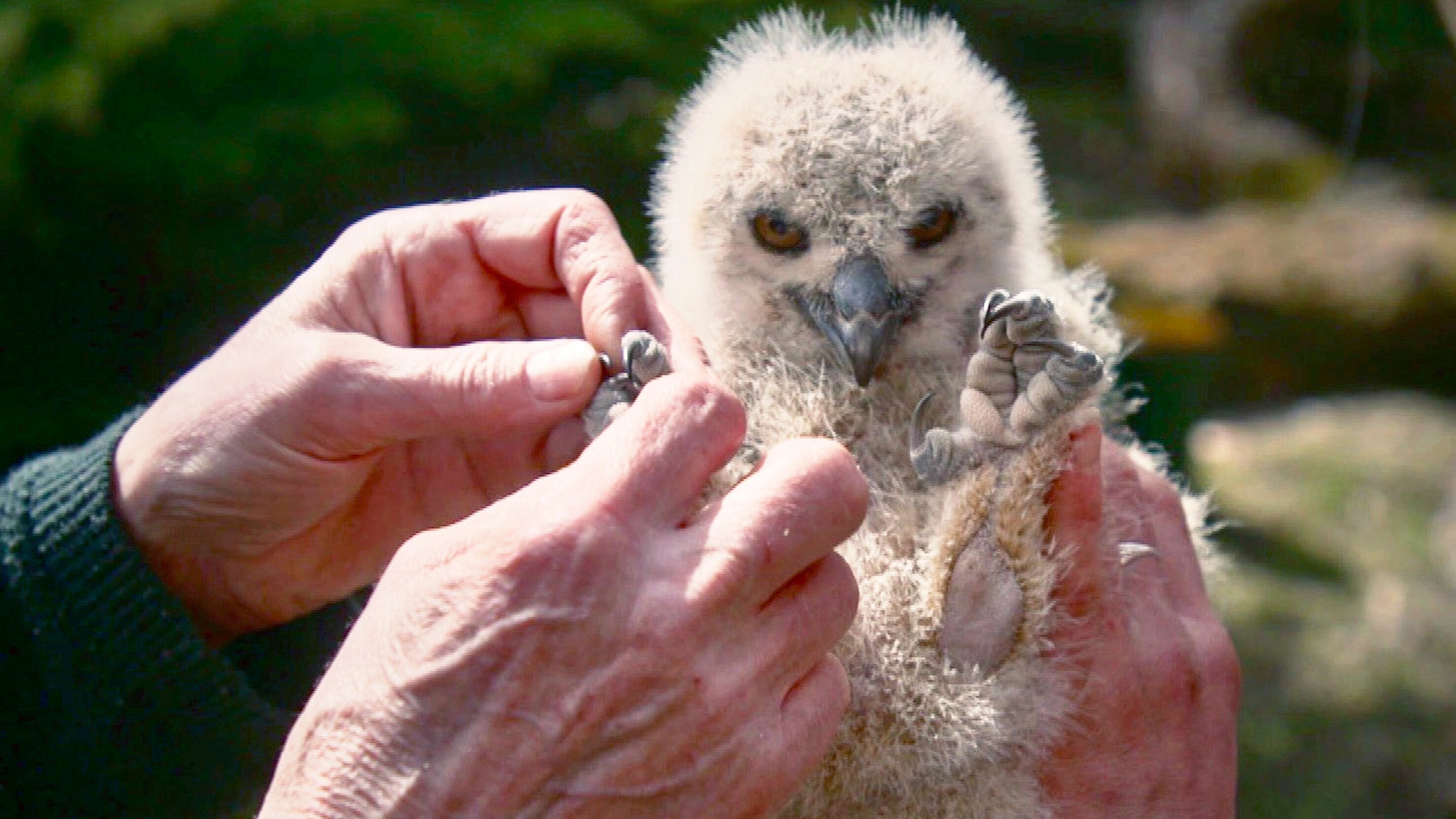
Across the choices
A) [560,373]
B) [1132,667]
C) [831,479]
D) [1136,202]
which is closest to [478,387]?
[560,373]

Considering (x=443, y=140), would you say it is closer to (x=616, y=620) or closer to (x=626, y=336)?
(x=626, y=336)

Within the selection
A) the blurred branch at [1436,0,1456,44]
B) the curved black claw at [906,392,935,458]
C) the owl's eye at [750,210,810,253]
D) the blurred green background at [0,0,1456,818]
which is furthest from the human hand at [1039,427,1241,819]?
the blurred branch at [1436,0,1456,44]

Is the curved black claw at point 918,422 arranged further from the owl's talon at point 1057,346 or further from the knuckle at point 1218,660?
the knuckle at point 1218,660

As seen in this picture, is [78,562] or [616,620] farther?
[78,562]

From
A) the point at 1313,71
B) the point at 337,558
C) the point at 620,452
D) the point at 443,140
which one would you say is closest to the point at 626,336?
the point at 620,452

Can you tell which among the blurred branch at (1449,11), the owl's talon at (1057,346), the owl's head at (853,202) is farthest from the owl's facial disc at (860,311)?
the blurred branch at (1449,11)
